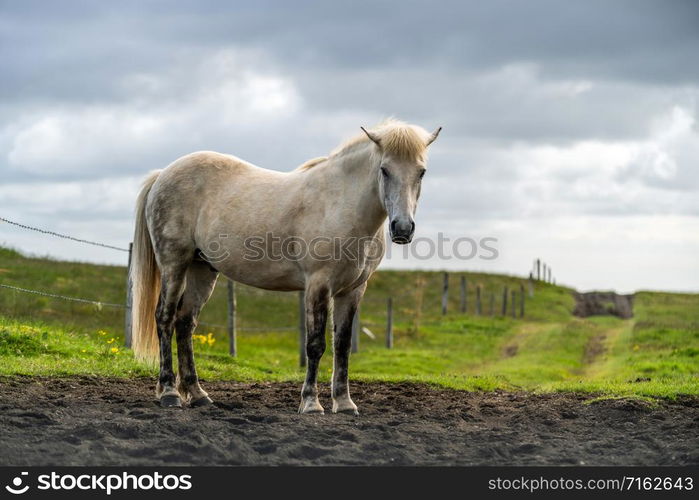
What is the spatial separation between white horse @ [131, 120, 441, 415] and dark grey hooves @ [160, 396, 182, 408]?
0.05 ft

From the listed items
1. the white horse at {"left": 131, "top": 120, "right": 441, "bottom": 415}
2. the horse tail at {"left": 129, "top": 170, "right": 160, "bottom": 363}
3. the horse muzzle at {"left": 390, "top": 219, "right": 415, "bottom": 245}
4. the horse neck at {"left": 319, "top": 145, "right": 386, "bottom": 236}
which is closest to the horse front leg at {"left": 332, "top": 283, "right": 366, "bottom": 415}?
the white horse at {"left": 131, "top": 120, "right": 441, "bottom": 415}

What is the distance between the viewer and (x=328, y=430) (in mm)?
6340

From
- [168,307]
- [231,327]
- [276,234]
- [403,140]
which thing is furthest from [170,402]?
[231,327]

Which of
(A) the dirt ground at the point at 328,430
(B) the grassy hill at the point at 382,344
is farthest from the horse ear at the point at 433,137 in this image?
(B) the grassy hill at the point at 382,344

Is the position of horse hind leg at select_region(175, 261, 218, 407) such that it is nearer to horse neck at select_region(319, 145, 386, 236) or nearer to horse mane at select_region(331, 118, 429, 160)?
horse neck at select_region(319, 145, 386, 236)

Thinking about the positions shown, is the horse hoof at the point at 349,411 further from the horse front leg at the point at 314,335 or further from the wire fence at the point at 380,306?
the wire fence at the point at 380,306

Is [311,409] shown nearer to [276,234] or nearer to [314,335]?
[314,335]

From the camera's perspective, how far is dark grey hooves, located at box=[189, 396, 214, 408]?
323 inches

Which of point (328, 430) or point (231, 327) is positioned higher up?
point (231, 327)

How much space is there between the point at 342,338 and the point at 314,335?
19.0 inches

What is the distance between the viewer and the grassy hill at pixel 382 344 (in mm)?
11234
